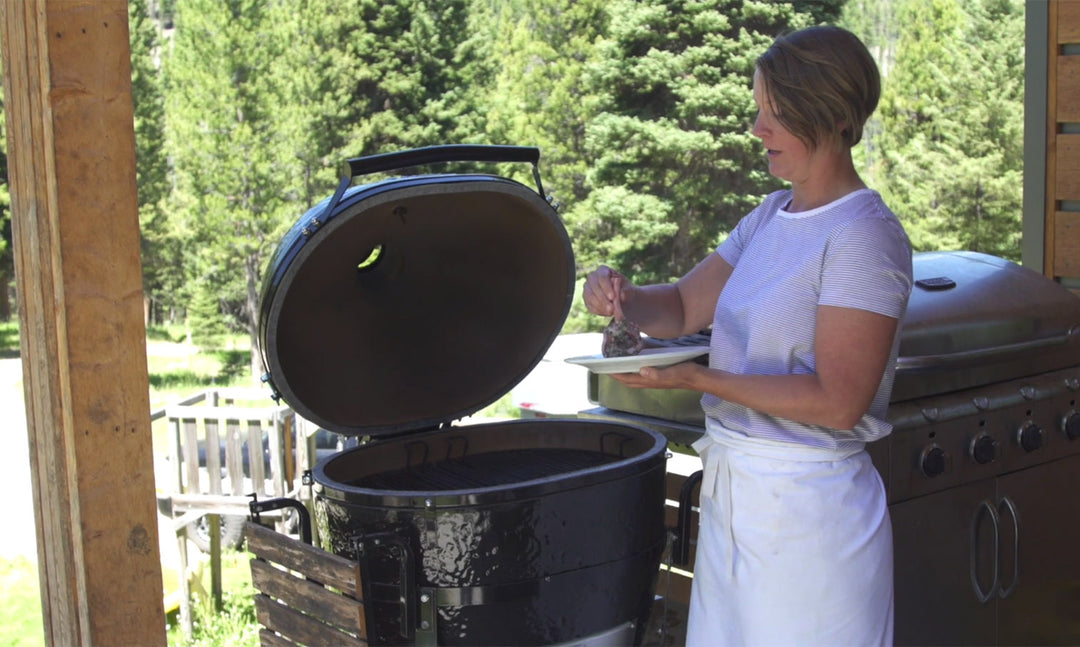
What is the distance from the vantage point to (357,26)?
2256 cm

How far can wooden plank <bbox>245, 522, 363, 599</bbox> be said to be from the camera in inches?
76.9

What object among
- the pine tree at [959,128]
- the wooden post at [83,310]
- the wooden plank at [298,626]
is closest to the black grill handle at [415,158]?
the wooden post at [83,310]

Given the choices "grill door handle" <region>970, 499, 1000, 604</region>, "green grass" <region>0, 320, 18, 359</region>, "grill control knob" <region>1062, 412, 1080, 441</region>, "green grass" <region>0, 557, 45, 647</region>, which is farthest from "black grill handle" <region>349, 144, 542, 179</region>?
"green grass" <region>0, 320, 18, 359</region>

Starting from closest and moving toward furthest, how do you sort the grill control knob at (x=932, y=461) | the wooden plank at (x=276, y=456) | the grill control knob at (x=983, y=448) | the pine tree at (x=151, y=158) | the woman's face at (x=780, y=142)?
the woman's face at (x=780, y=142), the grill control knob at (x=932, y=461), the grill control knob at (x=983, y=448), the wooden plank at (x=276, y=456), the pine tree at (x=151, y=158)

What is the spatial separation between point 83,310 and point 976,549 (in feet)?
7.08

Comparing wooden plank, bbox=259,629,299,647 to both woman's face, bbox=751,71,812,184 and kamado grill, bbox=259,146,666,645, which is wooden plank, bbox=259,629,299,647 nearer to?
kamado grill, bbox=259,146,666,645

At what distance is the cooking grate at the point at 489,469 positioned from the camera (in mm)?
2320

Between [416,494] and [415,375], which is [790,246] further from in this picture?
[415,375]

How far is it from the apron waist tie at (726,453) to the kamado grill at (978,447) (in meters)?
0.52

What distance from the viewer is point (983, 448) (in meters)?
2.70

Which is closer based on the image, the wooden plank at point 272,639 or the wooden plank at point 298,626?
the wooden plank at point 298,626

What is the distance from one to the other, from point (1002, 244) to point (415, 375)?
19.9 metres

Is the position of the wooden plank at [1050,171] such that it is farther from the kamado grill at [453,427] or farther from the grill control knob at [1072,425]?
the kamado grill at [453,427]

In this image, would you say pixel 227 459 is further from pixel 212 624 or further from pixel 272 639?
pixel 272 639
